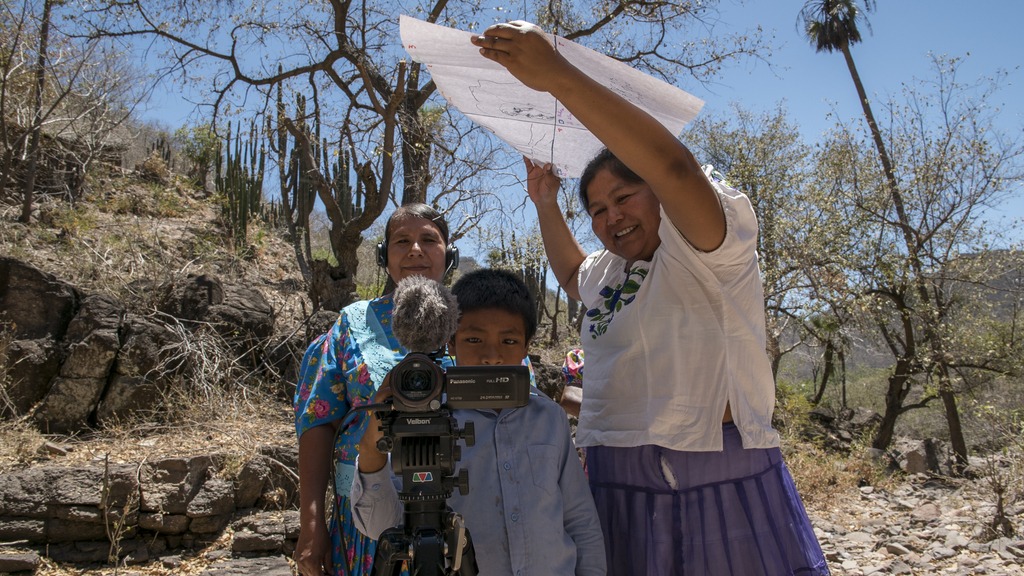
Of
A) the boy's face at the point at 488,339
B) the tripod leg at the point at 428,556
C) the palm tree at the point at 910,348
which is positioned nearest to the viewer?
→ the tripod leg at the point at 428,556

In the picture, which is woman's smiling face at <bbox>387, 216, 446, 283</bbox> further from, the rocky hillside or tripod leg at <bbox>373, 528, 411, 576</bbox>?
the rocky hillside

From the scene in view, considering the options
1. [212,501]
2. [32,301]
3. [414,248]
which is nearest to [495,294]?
[414,248]

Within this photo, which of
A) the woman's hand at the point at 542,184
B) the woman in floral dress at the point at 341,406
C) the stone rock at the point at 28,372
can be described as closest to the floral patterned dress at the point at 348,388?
the woman in floral dress at the point at 341,406

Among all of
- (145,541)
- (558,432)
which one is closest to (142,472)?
(145,541)

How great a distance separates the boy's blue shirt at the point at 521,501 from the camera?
1407 mm

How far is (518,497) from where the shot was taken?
1500 millimetres

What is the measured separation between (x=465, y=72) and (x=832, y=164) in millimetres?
11904

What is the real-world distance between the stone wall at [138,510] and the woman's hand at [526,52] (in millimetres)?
4280

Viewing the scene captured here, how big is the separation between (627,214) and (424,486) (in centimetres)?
74

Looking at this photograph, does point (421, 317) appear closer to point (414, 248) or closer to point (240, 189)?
point (414, 248)

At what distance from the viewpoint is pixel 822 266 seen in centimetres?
1109

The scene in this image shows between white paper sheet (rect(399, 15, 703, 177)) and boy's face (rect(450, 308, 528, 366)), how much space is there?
1.46 ft

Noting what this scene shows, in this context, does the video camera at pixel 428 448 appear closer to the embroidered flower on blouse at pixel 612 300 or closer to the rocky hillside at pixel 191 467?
the embroidered flower on blouse at pixel 612 300

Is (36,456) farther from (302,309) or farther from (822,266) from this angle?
(822,266)
